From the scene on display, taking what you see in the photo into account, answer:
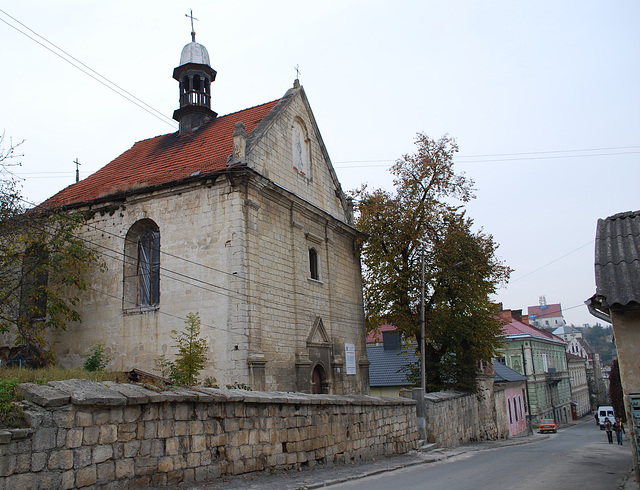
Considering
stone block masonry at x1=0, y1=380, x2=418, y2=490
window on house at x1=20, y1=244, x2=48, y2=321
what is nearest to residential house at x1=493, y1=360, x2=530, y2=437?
stone block masonry at x1=0, y1=380, x2=418, y2=490

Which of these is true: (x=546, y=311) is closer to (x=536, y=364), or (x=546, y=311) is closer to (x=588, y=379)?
(x=588, y=379)

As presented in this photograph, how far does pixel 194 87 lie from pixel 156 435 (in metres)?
16.5

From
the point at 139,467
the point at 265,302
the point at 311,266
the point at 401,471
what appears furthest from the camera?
the point at 311,266

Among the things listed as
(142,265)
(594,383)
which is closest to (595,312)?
(142,265)

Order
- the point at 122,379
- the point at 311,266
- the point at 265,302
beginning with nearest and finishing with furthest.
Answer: the point at 122,379, the point at 265,302, the point at 311,266

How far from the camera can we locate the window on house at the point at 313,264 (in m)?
19.4

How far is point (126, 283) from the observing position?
17.0 metres

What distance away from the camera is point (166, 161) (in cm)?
1878

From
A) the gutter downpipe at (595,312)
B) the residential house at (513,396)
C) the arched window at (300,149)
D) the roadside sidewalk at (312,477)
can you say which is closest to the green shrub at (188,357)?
the roadside sidewalk at (312,477)

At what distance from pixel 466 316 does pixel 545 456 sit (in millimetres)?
7778

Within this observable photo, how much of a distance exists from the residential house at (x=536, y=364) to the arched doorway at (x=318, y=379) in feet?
98.1

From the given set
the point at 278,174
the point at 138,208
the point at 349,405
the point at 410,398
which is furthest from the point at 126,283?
the point at 410,398

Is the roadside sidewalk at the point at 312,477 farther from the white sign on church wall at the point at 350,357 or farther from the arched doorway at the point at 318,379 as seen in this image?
the white sign on church wall at the point at 350,357

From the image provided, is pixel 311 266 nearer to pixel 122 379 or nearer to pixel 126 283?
pixel 126 283
